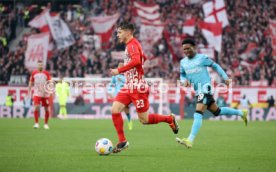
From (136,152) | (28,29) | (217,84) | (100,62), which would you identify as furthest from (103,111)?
(136,152)

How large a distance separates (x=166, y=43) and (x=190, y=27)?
5.78 feet

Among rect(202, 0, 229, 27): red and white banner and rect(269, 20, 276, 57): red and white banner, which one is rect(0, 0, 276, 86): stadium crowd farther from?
rect(202, 0, 229, 27): red and white banner

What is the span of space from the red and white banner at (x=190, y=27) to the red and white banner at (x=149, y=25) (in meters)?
1.42

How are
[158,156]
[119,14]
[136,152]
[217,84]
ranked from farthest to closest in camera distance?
1. [119,14]
2. [217,84]
3. [136,152]
4. [158,156]

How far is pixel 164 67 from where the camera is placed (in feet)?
119

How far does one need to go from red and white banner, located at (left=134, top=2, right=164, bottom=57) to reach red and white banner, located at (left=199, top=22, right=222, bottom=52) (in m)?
2.67

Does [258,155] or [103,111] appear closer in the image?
[258,155]

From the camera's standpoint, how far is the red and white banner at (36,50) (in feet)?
118

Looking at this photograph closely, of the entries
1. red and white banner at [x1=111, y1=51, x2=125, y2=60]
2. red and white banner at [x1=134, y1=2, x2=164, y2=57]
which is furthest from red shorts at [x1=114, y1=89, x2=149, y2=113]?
red and white banner at [x1=134, y1=2, x2=164, y2=57]

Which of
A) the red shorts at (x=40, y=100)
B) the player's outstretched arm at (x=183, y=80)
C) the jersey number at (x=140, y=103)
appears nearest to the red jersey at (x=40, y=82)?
the red shorts at (x=40, y=100)

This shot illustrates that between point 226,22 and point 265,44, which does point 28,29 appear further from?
point 265,44

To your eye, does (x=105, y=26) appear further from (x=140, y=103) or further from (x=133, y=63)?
(x=133, y=63)

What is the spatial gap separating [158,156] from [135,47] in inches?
84.4

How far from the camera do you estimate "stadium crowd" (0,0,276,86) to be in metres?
35.8
